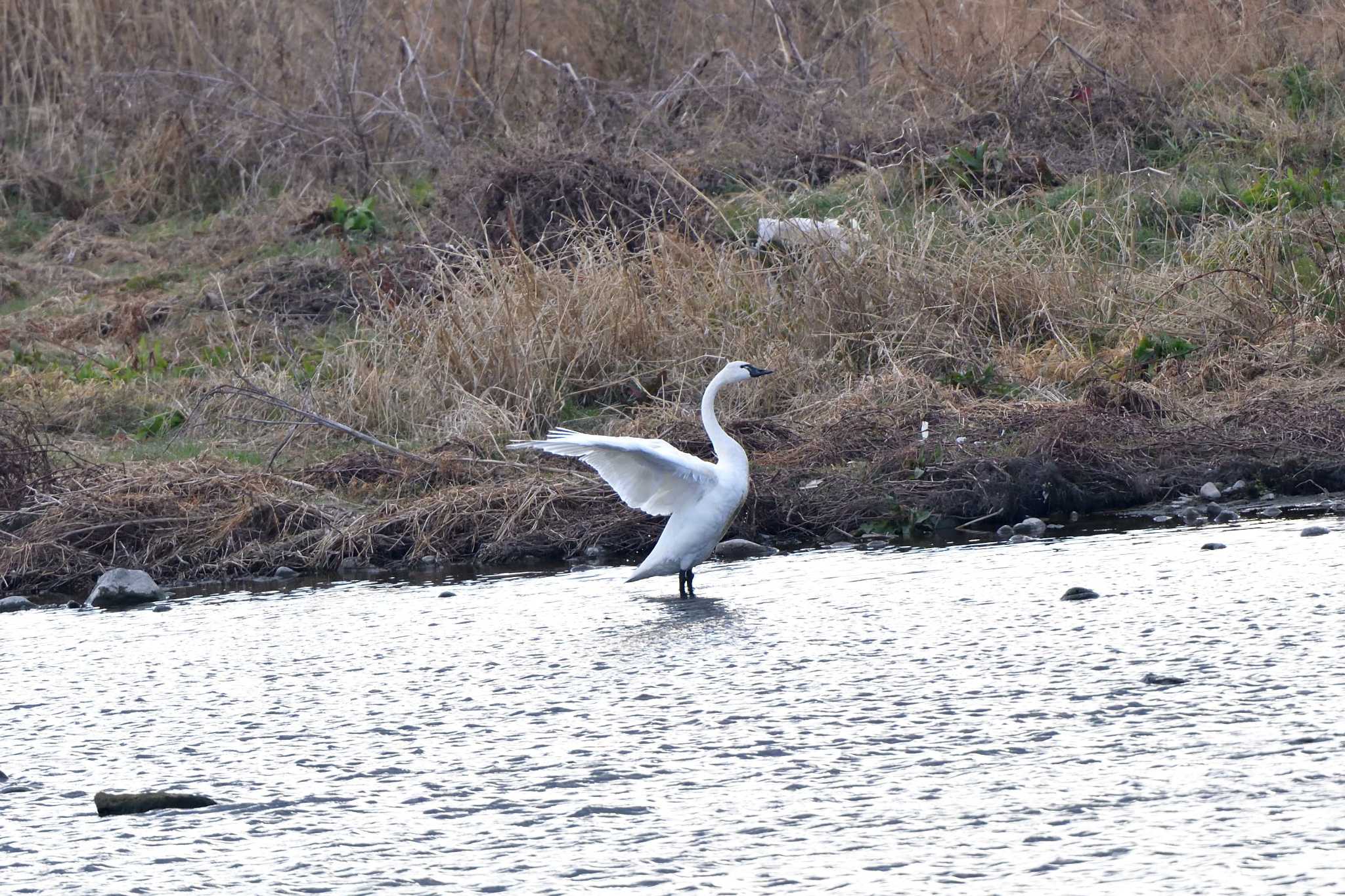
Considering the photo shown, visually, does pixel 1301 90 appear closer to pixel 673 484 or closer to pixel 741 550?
pixel 741 550

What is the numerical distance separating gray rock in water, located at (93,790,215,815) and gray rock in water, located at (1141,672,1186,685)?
2.47 m

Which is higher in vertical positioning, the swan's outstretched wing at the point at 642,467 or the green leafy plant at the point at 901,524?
the swan's outstretched wing at the point at 642,467

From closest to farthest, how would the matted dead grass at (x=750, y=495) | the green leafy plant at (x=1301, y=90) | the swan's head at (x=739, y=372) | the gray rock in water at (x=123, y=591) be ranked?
the swan's head at (x=739, y=372) → the gray rock in water at (x=123, y=591) → the matted dead grass at (x=750, y=495) → the green leafy plant at (x=1301, y=90)

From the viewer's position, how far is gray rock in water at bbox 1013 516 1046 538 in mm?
7445

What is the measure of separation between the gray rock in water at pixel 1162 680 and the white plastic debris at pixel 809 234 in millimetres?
5452

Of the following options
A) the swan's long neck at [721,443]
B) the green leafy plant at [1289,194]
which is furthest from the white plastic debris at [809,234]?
the swan's long neck at [721,443]

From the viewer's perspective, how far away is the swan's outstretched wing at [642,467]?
642 cm

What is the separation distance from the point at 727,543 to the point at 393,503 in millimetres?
1616

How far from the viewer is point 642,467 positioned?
6695 mm

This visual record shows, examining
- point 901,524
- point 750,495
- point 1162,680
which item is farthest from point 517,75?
point 1162,680

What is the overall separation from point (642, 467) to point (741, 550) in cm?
107

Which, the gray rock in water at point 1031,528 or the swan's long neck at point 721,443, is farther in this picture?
the gray rock in water at point 1031,528

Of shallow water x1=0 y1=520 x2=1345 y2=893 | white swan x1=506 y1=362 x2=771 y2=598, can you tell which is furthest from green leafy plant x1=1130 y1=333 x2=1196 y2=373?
white swan x1=506 y1=362 x2=771 y2=598

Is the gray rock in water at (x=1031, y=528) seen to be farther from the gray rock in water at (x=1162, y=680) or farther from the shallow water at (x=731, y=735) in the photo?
the gray rock in water at (x=1162, y=680)
